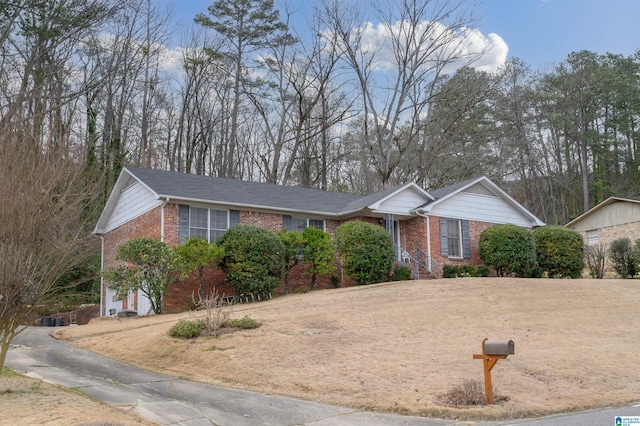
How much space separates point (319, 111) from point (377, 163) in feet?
19.7

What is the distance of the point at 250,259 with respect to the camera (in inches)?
768

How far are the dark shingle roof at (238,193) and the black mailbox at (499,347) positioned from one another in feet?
43.9

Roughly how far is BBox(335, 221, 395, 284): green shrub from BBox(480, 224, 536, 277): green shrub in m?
4.61

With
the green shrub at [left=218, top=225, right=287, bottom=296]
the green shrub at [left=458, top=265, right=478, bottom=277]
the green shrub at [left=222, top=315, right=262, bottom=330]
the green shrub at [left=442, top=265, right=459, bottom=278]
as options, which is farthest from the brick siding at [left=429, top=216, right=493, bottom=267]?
the green shrub at [left=222, top=315, right=262, bottom=330]

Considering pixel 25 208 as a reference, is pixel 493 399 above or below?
below

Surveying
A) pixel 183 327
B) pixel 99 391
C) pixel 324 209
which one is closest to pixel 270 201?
pixel 324 209

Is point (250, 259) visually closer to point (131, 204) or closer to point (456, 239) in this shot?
point (131, 204)

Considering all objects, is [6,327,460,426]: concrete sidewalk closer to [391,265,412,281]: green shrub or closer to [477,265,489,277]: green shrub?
[391,265,412,281]: green shrub

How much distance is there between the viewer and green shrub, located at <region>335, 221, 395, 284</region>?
21.6 metres

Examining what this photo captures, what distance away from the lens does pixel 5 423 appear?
7059mm

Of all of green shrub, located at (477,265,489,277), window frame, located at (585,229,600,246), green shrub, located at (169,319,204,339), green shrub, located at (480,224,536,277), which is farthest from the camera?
window frame, located at (585,229,600,246)

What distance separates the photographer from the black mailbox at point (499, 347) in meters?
8.65

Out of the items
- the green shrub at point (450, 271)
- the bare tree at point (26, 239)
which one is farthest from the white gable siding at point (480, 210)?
the bare tree at point (26, 239)

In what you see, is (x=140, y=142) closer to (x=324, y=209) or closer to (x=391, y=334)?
(x=324, y=209)
